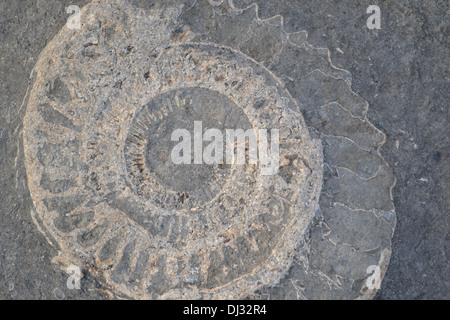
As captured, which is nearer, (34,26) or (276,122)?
(276,122)

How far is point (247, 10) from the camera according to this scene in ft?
7.34

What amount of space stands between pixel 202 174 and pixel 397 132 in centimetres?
81

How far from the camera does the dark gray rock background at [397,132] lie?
2.27 metres

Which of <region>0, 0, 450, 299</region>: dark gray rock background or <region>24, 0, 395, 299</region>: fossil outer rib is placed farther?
<region>0, 0, 450, 299</region>: dark gray rock background

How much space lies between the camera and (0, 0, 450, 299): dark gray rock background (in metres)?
2.27

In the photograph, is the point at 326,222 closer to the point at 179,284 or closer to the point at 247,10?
the point at 179,284

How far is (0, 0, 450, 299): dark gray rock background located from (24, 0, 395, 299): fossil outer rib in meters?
0.10

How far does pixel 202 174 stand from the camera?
87.0 inches

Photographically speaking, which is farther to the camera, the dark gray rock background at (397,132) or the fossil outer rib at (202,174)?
the dark gray rock background at (397,132)

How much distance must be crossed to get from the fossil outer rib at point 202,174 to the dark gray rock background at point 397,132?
105 mm

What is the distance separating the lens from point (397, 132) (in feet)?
7.47
